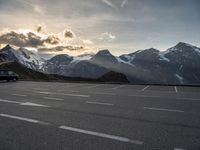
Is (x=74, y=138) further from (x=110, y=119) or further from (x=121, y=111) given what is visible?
(x=121, y=111)

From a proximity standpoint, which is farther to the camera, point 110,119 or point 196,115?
point 196,115

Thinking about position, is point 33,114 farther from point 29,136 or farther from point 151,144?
point 151,144

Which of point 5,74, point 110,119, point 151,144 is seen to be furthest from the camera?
point 5,74

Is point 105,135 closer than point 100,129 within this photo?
Yes

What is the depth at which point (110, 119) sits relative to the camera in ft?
28.5

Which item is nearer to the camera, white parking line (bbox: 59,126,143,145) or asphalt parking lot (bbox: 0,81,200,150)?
asphalt parking lot (bbox: 0,81,200,150)

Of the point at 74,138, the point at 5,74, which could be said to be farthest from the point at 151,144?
the point at 5,74

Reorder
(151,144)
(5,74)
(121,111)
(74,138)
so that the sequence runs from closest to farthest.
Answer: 1. (151,144)
2. (74,138)
3. (121,111)
4. (5,74)

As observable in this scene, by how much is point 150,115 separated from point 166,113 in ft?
3.04

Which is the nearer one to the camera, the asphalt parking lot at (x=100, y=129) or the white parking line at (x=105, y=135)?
the asphalt parking lot at (x=100, y=129)

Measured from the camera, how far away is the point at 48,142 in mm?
6129

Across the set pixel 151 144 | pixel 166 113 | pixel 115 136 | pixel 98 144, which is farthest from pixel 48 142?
pixel 166 113

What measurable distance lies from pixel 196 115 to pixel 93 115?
4273mm

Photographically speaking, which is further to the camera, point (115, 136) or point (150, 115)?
point (150, 115)
